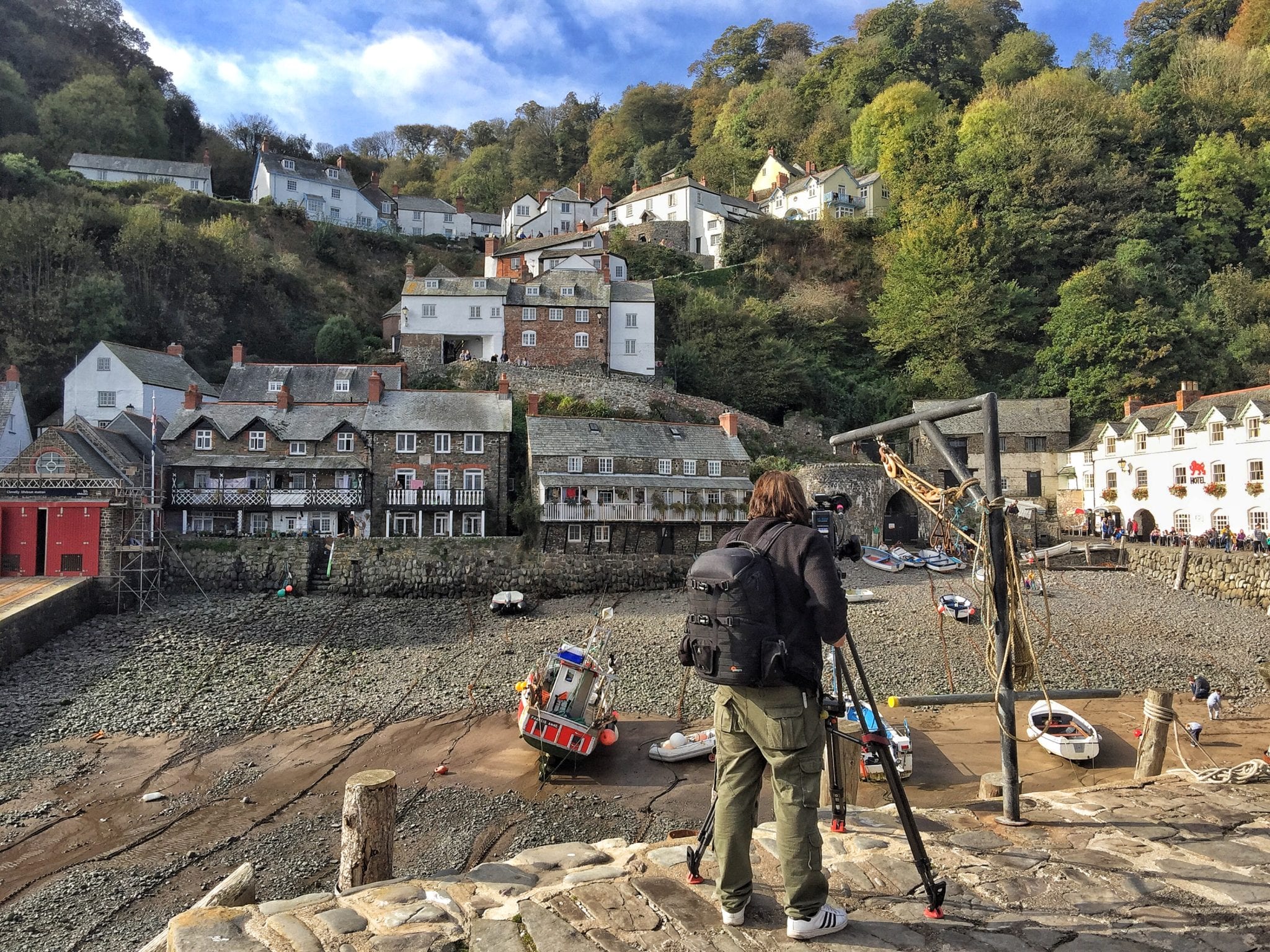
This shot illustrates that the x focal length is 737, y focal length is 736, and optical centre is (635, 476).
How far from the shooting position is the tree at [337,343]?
134ft

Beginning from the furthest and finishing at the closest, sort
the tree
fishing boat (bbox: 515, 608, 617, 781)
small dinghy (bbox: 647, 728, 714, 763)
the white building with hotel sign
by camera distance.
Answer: the tree
the white building with hotel sign
small dinghy (bbox: 647, 728, 714, 763)
fishing boat (bbox: 515, 608, 617, 781)

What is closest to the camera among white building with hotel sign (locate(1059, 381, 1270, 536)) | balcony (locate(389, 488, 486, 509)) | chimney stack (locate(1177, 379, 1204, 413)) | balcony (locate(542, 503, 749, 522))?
white building with hotel sign (locate(1059, 381, 1270, 536))

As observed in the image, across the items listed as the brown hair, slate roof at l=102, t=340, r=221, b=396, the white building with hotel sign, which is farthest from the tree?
the brown hair

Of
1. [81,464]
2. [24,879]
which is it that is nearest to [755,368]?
[81,464]

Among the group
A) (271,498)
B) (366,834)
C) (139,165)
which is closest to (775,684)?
(366,834)

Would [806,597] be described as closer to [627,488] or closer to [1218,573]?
[627,488]

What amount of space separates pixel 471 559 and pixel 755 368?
68.5ft

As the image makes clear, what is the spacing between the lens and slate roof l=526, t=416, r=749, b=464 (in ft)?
99.8

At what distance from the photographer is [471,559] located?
27.4 metres

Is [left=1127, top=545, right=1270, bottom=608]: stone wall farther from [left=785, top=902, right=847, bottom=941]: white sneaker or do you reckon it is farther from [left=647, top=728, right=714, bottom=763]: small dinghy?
[left=785, top=902, right=847, bottom=941]: white sneaker

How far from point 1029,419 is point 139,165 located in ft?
193

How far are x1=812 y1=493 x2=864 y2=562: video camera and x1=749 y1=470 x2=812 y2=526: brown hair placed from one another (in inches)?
22.0

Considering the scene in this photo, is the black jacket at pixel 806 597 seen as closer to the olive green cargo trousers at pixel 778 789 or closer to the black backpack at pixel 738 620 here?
the black backpack at pixel 738 620

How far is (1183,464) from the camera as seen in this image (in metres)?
31.3
